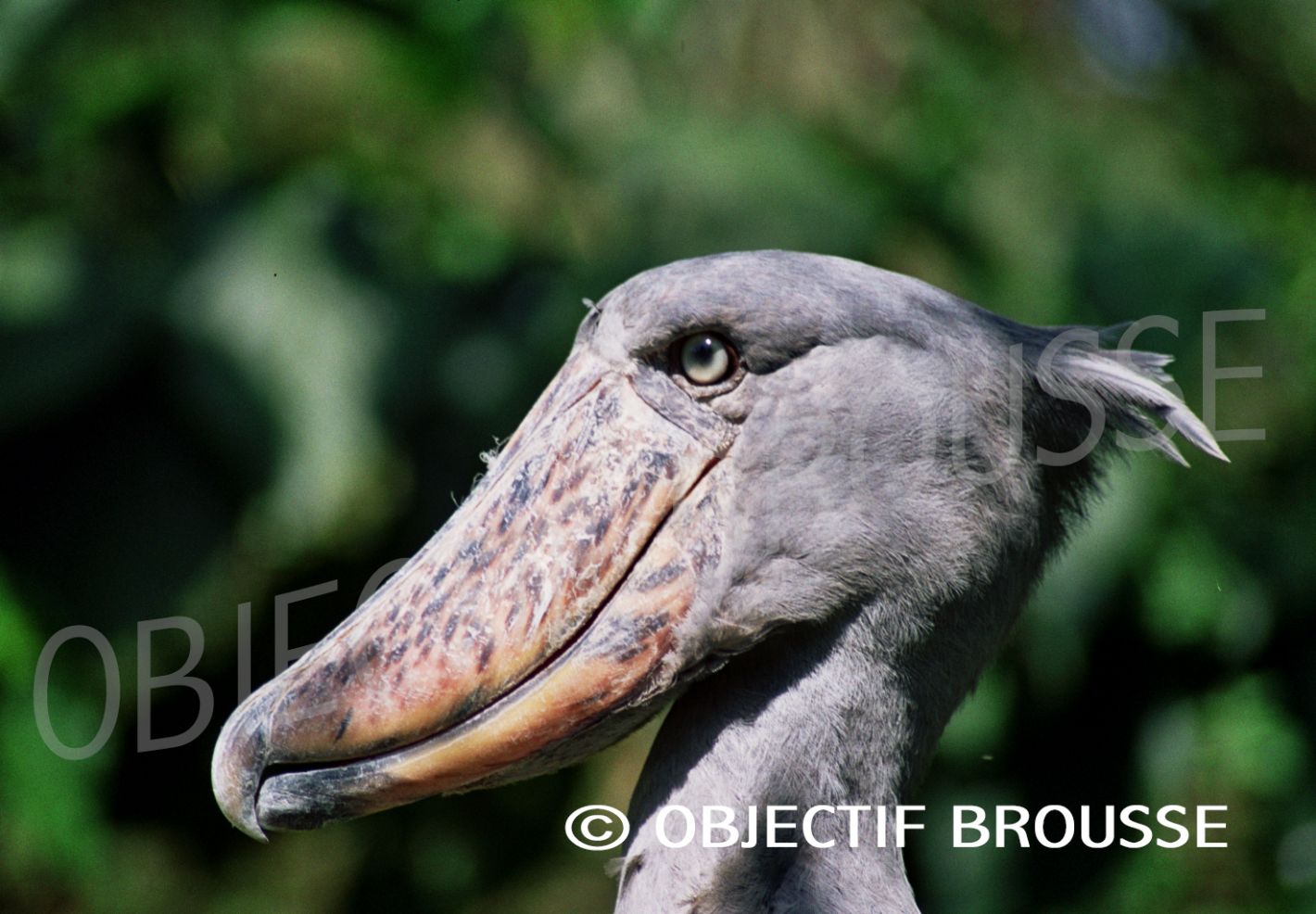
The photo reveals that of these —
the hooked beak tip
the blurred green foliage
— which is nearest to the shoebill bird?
the hooked beak tip

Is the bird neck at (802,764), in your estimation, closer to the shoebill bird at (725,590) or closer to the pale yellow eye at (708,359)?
the shoebill bird at (725,590)

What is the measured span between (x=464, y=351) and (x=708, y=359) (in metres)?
3.11

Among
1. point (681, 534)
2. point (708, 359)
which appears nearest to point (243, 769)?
point (681, 534)

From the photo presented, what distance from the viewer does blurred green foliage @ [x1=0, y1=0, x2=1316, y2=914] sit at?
443cm

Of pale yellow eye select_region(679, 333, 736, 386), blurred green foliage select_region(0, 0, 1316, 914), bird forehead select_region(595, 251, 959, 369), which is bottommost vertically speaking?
blurred green foliage select_region(0, 0, 1316, 914)

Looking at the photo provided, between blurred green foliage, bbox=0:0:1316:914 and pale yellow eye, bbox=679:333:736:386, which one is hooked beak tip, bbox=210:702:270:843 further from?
blurred green foliage, bbox=0:0:1316:914

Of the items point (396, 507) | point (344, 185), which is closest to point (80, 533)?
point (396, 507)

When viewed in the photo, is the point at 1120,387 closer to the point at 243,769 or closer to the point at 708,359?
the point at 708,359

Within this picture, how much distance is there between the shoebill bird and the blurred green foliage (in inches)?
108

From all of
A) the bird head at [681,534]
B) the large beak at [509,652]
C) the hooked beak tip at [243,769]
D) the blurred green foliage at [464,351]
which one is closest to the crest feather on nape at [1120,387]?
the bird head at [681,534]

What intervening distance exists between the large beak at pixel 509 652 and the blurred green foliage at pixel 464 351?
2.73 m

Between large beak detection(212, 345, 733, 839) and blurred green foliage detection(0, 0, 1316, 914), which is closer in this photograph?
large beak detection(212, 345, 733, 839)

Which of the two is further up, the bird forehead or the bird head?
the bird forehead

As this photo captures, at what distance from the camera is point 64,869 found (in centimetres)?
465
